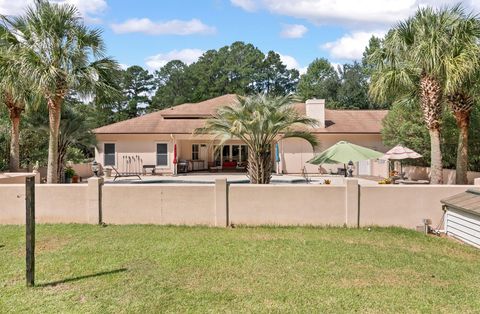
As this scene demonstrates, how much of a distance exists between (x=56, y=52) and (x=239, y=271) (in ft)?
33.5

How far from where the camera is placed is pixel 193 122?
2794cm

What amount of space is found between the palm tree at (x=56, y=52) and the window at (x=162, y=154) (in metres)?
12.7

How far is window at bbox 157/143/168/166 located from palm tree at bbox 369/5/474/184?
1610cm

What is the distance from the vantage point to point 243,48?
7431 cm

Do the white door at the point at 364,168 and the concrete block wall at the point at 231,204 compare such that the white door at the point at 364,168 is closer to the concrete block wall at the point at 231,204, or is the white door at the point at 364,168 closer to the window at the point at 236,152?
the window at the point at 236,152

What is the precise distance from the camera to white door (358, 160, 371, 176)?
2542cm

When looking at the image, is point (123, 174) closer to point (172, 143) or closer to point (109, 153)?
point (109, 153)

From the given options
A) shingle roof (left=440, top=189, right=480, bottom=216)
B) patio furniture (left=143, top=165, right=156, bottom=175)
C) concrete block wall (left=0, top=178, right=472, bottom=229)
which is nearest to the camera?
shingle roof (left=440, top=189, right=480, bottom=216)

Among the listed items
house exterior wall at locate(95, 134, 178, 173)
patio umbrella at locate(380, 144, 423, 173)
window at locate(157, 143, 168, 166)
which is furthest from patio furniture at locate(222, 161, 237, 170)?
patio umbrella at locate(380, 144, 423, 173)

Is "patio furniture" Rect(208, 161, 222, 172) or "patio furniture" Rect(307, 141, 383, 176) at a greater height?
"patio furniture" Rect(307, 141, 383, 176)

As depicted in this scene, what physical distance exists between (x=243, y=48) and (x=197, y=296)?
72.3 metres

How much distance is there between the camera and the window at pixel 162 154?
26.2 meters

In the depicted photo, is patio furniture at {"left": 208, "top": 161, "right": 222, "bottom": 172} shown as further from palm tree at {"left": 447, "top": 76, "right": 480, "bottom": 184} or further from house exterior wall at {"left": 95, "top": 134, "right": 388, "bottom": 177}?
palm tree at {"left": 447, "top": 76, "right": 480, "bottom": 184}

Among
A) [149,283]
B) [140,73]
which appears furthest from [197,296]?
[140,73]
